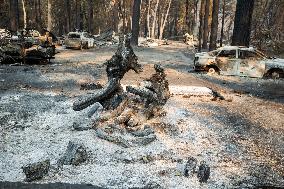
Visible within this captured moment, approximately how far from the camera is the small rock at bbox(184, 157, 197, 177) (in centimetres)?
721

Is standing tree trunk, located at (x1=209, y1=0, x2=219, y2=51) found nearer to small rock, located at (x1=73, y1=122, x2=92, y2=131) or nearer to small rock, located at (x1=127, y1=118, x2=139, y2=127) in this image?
small rock, located at (x1=127, y1=118, x2=139, y2=127)

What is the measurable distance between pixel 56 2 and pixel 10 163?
55.6 meters

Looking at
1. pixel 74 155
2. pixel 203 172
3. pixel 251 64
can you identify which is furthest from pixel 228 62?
pixel 74 155

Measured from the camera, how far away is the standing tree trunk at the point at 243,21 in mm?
21080

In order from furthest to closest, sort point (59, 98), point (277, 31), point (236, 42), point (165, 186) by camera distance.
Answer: point (277, 31) → point (236, 42) → point (59, 98) → point (165, 186)

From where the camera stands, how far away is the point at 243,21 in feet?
69.6

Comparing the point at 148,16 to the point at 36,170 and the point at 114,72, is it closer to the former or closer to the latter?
the point at 114,72

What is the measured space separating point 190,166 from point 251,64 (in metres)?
11.5

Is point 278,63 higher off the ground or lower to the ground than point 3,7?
lower

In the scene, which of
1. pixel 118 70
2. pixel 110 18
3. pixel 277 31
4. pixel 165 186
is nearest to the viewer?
pixel 165 186

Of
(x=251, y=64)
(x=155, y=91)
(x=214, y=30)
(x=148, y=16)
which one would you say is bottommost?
(x=155, y=91)

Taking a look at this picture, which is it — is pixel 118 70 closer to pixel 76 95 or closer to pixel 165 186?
pixel 76 95

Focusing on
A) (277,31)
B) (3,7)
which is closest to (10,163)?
(277,31)

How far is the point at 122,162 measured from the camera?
25.2 feet
